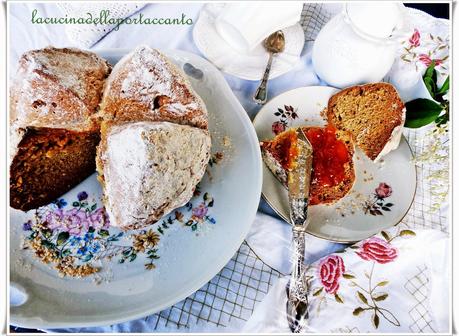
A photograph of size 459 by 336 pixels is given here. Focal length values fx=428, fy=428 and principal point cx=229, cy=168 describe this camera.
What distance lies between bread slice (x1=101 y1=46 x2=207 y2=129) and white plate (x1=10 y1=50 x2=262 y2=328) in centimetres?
17

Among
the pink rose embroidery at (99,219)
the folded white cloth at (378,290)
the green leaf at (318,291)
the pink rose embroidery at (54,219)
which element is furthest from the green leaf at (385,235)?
the pink rose embroidery at (54,219)

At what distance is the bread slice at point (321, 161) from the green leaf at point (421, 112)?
0.78ft

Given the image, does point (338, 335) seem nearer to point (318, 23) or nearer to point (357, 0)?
point (357, 0)

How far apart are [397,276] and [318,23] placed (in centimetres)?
83

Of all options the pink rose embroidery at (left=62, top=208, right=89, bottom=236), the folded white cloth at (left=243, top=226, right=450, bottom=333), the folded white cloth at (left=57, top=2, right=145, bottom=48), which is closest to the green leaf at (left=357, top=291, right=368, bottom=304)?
the folded white cloth at (left=243, top=226, right=450, bottom=333)

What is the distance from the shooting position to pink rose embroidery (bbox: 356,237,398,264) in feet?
3.58

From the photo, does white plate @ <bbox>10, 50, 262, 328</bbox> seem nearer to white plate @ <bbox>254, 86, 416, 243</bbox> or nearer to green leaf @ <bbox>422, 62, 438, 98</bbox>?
white plate @ <bbox>254, 86, 416, 243</bbox>


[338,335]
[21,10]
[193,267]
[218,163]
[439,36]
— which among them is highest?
[21,10]

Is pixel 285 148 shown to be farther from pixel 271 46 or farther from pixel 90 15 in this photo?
pixel 90 15

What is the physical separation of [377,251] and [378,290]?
96mm

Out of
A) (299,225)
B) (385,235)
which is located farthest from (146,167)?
(385,235)

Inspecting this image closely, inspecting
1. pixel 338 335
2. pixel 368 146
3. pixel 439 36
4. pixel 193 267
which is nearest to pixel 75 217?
pixel 193 267

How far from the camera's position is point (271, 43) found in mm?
1307

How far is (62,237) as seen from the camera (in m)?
A: 1.06
